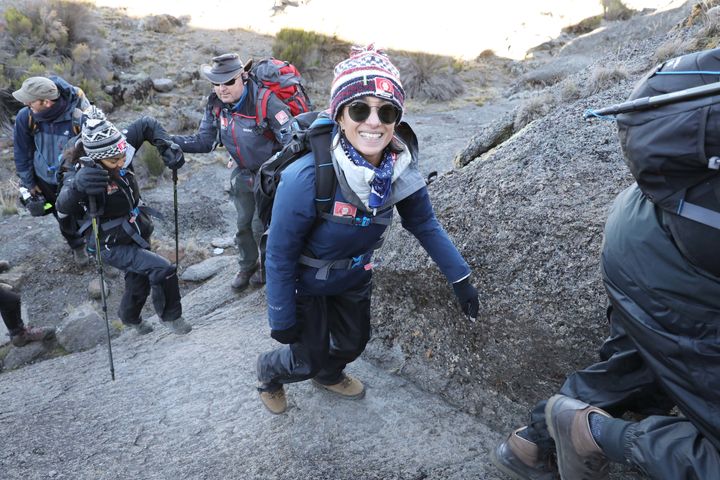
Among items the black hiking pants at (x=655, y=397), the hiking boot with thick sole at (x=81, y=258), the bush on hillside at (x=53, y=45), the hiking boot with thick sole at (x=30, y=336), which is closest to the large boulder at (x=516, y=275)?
the black hiking pants at (x=655, y=397)

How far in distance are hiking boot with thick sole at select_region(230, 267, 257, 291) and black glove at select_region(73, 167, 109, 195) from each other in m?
1.87

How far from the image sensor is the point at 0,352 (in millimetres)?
5836

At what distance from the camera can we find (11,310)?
5543 millimetres

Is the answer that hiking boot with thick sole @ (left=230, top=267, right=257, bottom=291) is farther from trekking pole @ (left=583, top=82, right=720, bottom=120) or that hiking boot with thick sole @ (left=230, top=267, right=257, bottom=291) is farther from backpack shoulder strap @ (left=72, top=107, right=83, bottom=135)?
trekking pole @ (left=583, top=82, right=720, bottom=120)

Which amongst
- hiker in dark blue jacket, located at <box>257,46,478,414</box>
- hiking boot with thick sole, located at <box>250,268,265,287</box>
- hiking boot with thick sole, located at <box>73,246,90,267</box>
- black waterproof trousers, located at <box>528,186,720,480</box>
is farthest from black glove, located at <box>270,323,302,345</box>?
hiking boot with thick sole, located at <box>73,246,90,267</box>

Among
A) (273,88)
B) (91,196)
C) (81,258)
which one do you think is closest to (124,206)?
(91,196)

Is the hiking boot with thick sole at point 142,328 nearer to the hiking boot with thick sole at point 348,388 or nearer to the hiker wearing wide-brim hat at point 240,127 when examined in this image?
the hiker wearing wide-brim hat at point 240,127

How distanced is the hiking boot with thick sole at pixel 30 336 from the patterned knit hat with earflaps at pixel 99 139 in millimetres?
2562

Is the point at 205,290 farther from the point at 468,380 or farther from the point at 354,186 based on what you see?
the point at 354,186

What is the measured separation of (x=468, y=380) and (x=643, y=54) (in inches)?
174

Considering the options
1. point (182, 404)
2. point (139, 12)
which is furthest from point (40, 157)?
point (139, 12)

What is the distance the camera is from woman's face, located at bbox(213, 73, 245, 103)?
16.1ft

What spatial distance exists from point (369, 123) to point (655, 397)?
183cm

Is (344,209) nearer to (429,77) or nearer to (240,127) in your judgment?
(240,127)
